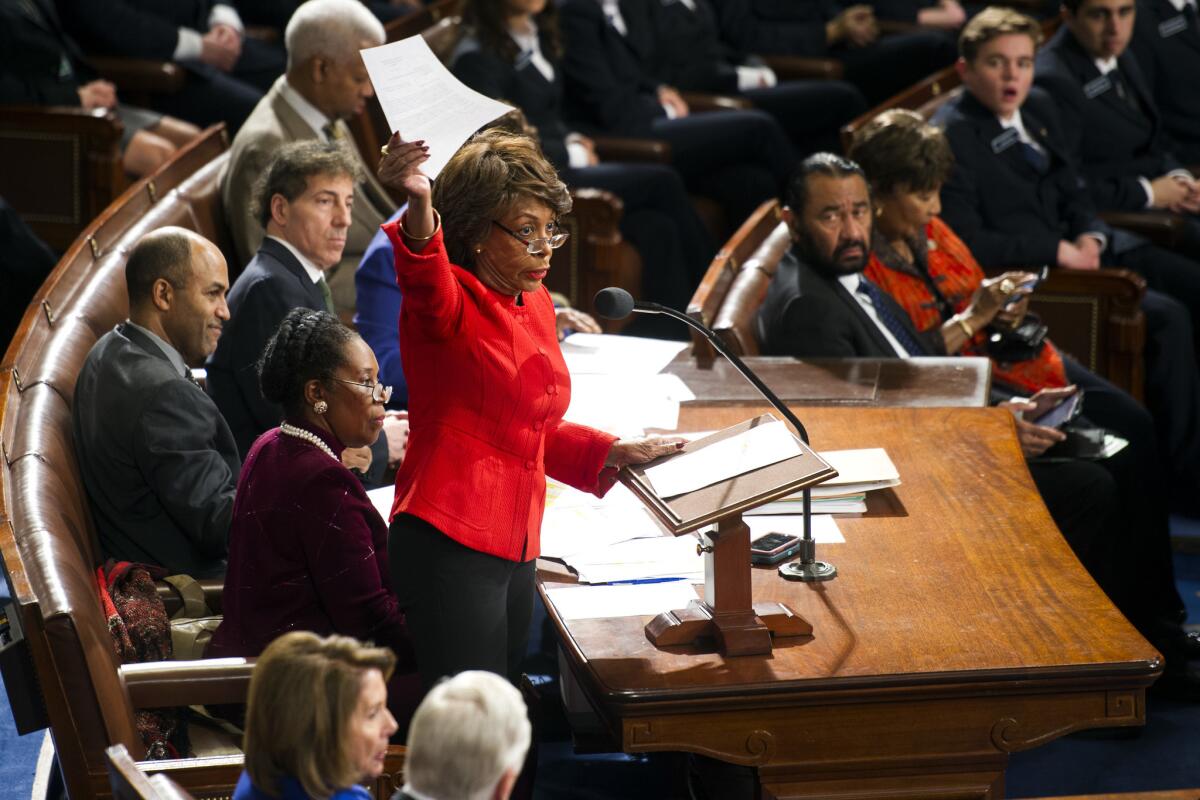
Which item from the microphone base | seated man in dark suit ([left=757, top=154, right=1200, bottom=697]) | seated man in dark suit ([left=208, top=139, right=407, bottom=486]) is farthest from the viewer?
seated man in dark suit ([left=757, top=154, right=1200, bottom=697])

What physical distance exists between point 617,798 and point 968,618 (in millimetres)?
1003

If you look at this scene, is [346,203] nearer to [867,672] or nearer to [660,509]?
[660,509]

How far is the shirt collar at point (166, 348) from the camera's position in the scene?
2.89 meters

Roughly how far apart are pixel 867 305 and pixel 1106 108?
7.08 feet

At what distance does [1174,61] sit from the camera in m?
5.79

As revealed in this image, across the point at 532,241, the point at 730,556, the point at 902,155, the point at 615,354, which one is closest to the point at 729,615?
the point at 730,556

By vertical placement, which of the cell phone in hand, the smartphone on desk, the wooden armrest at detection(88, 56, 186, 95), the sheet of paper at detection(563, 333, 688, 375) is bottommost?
the cell phone in hand

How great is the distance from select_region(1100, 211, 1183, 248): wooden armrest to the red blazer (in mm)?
3458

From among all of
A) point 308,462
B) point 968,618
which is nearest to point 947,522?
point 968,618

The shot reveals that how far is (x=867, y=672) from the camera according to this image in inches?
84.1

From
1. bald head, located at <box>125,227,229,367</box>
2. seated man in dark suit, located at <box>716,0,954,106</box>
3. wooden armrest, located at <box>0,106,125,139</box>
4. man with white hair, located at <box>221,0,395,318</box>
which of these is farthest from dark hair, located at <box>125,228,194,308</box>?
seated man in dark suit, located at <box>716,0,954,106</box>

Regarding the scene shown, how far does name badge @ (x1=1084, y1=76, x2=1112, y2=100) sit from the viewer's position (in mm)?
5344

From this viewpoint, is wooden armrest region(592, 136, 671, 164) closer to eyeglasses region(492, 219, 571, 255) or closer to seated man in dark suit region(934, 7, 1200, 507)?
seated man in dark suit region(934, 7, 1200, 507)

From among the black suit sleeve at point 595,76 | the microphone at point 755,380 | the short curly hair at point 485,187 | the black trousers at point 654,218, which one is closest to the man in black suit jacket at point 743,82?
the black suit sleeve at point 595,76
